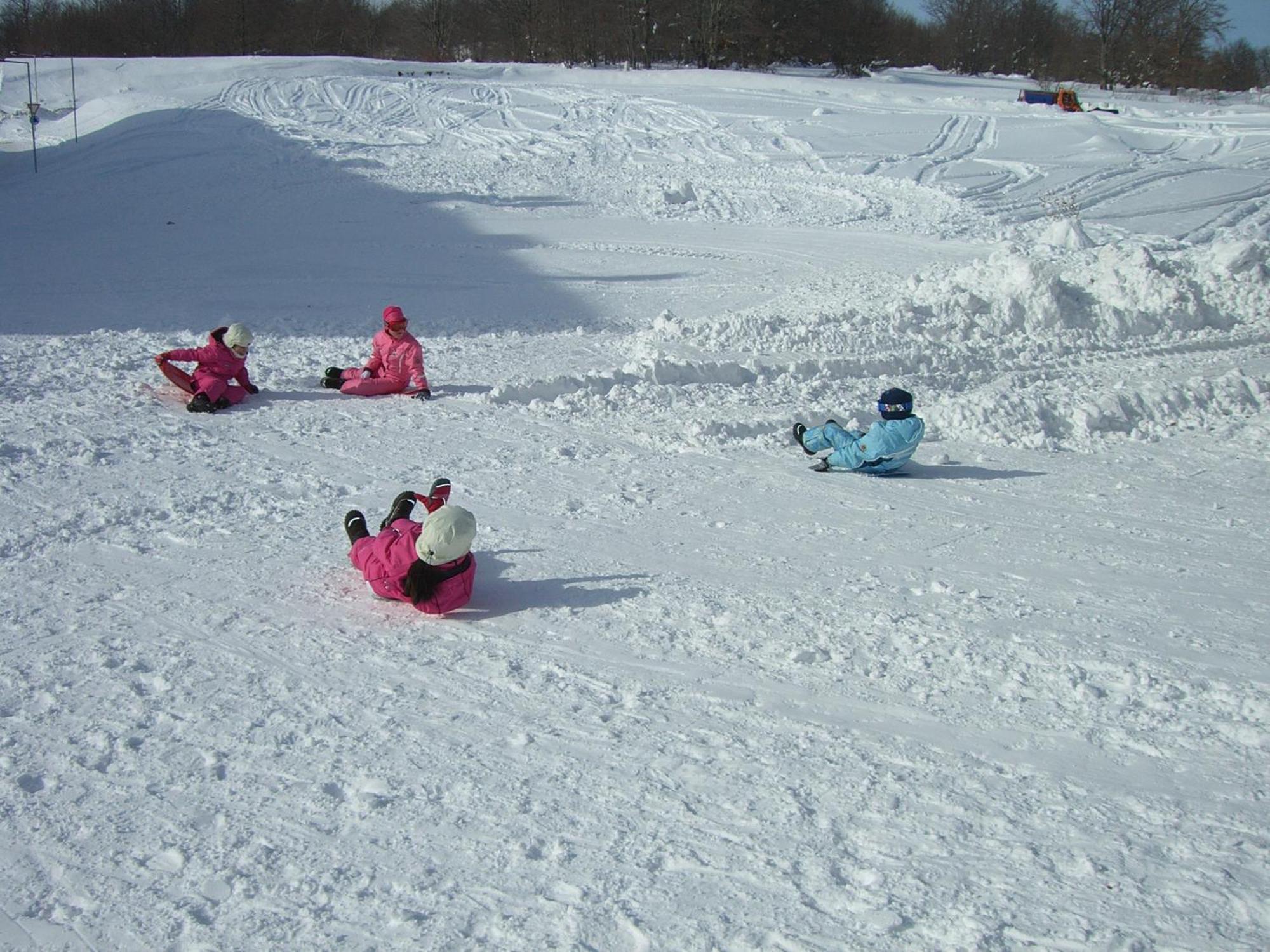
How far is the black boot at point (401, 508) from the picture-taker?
487 cm

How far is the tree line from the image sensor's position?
147 feet

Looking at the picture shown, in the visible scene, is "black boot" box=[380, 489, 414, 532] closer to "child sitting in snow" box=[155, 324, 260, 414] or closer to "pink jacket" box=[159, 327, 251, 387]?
"child sitting in snow" box=[155, 324, 260, 414]

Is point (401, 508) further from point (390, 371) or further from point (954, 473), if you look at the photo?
point (954, 473)

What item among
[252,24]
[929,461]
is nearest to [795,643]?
[929,461]

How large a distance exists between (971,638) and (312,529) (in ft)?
10.9

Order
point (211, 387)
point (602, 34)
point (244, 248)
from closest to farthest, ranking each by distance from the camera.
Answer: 1. point (211, 387)
2. point (244, 248)
3. point (602, 34)

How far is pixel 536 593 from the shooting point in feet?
15.7

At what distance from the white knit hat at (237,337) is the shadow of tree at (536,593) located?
11.8ft

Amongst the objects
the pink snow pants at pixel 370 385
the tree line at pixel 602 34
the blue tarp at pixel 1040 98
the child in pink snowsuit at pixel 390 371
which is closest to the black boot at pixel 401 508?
the child in pink snowsuit at pixel 390 371

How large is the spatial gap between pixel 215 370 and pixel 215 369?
0.03 ft

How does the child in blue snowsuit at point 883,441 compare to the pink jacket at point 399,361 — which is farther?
the pink jacket at point 399,361

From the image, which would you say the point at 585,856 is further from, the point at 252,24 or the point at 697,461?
the point at 252,24

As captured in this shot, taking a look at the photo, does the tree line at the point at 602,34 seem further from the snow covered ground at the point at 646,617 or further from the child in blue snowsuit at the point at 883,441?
the child in blue snowsuit at the point at 883,441

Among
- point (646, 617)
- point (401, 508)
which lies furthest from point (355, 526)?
point (646, 617)
